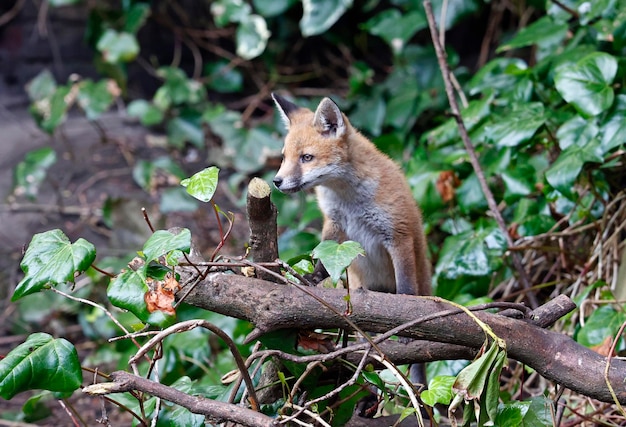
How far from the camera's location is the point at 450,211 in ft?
14.6

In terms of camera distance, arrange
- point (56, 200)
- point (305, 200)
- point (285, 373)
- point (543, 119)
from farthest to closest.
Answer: point (56, 200), point (305, 200), point (543, 119), point (285, 373)

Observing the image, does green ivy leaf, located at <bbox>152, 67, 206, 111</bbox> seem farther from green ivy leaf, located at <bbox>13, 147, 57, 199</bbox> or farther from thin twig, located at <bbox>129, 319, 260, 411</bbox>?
thin twig, located at <bbox>129, 319, 260, 411</bbox>

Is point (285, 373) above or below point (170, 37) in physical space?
above

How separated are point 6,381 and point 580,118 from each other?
2960 millimetres

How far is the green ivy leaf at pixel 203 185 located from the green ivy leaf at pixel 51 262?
36 cm

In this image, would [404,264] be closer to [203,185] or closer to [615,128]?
[615,128]

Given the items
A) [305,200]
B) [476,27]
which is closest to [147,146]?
[305,200]

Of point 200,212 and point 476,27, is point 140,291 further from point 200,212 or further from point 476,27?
point 476,27

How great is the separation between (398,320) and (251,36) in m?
5.63

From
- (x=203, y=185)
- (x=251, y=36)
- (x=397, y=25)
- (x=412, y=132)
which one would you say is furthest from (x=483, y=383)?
(x=251, y=36)

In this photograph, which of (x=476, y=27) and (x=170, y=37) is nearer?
(x=476, y=27)

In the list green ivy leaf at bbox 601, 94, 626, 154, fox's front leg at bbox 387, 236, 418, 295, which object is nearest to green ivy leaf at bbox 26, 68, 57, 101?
fox's front leg at bbox 387, 236, 418, 295

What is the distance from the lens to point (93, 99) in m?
6.80

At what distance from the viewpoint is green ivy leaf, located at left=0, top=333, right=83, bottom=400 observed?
2.07 metres
